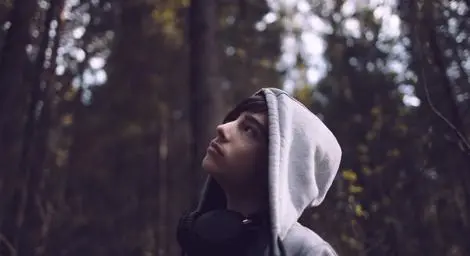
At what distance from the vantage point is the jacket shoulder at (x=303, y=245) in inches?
78.0

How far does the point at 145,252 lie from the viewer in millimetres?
12703

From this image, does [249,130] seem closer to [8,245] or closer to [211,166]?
[211,166]

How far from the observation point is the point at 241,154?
2.18 metres

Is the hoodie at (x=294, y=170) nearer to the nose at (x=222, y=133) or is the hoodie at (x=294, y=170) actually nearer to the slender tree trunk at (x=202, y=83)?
the nose at (x=222, y=133)

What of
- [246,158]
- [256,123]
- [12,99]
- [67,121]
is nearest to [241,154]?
[246,158]

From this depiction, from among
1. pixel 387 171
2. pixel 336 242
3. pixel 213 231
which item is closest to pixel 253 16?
pixel 387 171

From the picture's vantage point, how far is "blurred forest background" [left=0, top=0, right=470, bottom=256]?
5.22 m

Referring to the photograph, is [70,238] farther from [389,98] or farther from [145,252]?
[389,98]

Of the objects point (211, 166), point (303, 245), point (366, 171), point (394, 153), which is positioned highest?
→ point (211, 166)

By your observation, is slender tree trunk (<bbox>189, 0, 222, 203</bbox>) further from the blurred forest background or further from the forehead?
the forehead

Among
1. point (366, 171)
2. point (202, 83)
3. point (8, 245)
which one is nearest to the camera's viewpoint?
point (8, 245)

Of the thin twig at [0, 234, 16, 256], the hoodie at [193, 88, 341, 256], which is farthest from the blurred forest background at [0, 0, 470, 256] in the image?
the hoodie at [193, 88, 341, 256]

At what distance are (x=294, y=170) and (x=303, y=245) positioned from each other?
26 cm

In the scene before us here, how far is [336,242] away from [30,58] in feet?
11.2
